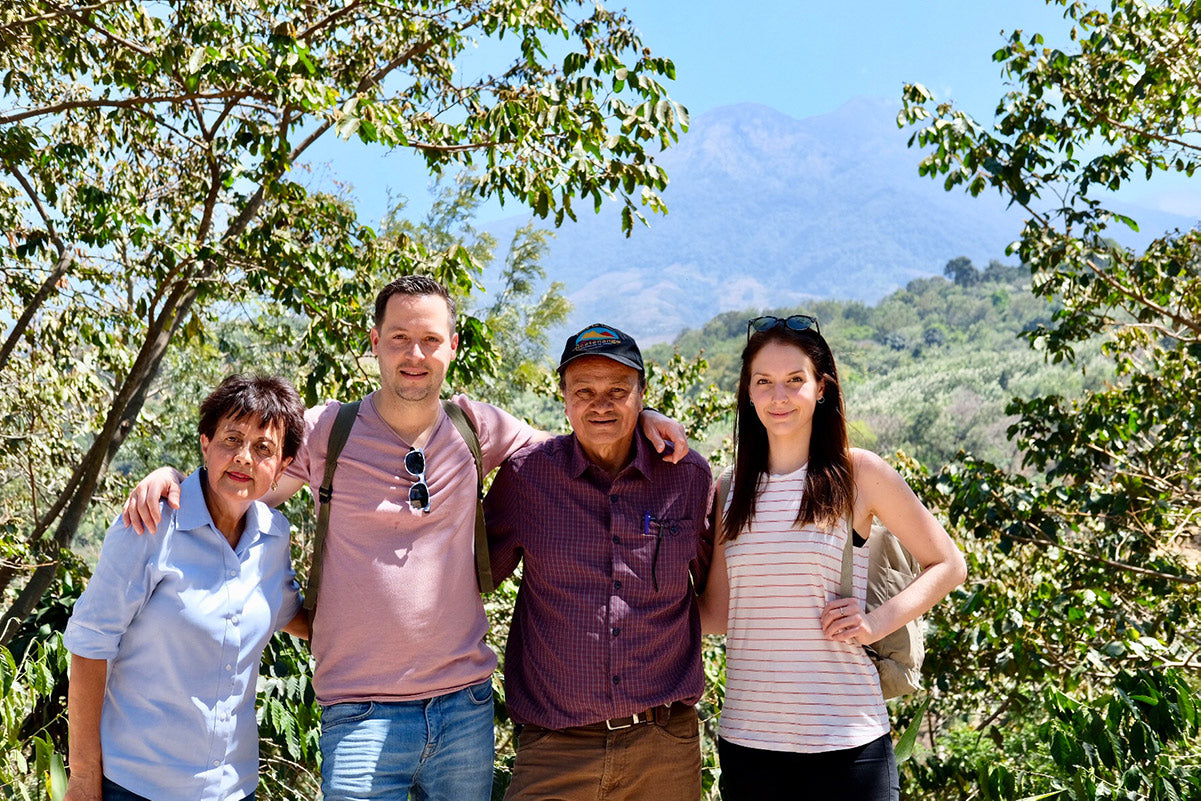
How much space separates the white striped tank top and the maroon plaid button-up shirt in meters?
0.15

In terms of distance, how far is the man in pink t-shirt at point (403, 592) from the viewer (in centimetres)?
238

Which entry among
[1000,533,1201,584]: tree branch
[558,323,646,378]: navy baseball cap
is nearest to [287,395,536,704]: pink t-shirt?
[558,323,646,378]: navy baseball cap

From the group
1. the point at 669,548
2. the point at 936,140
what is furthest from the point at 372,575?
the point at 936,140

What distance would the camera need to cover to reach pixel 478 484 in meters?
2.61

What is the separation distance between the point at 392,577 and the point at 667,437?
2.58 ft

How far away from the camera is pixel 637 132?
4648 mm

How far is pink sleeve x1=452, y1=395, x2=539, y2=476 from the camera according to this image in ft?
8.98

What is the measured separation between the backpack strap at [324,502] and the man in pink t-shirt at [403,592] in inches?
0.6

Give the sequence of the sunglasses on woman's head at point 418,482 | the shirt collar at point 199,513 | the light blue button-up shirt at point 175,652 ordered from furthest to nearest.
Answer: the sunglasses on woman's head at point 418,482, the shirt collar at point 199,513, the light blue button-up shirt at point 175,652

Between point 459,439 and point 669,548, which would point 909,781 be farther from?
point 459,439

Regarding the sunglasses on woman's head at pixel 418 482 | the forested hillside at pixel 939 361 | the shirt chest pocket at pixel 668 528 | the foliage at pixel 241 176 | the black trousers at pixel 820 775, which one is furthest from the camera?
the forested hillside at pixel 939 361

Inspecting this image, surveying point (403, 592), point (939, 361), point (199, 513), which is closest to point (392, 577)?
point (403, 592)

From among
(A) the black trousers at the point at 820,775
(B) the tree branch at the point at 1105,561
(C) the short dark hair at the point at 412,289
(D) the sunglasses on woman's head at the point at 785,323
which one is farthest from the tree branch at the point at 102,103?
(B) the tree branch at the point at 1105,561

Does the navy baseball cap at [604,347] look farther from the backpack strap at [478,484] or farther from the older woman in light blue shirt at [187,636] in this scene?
the older woman in light blue shirt at [187,636]
